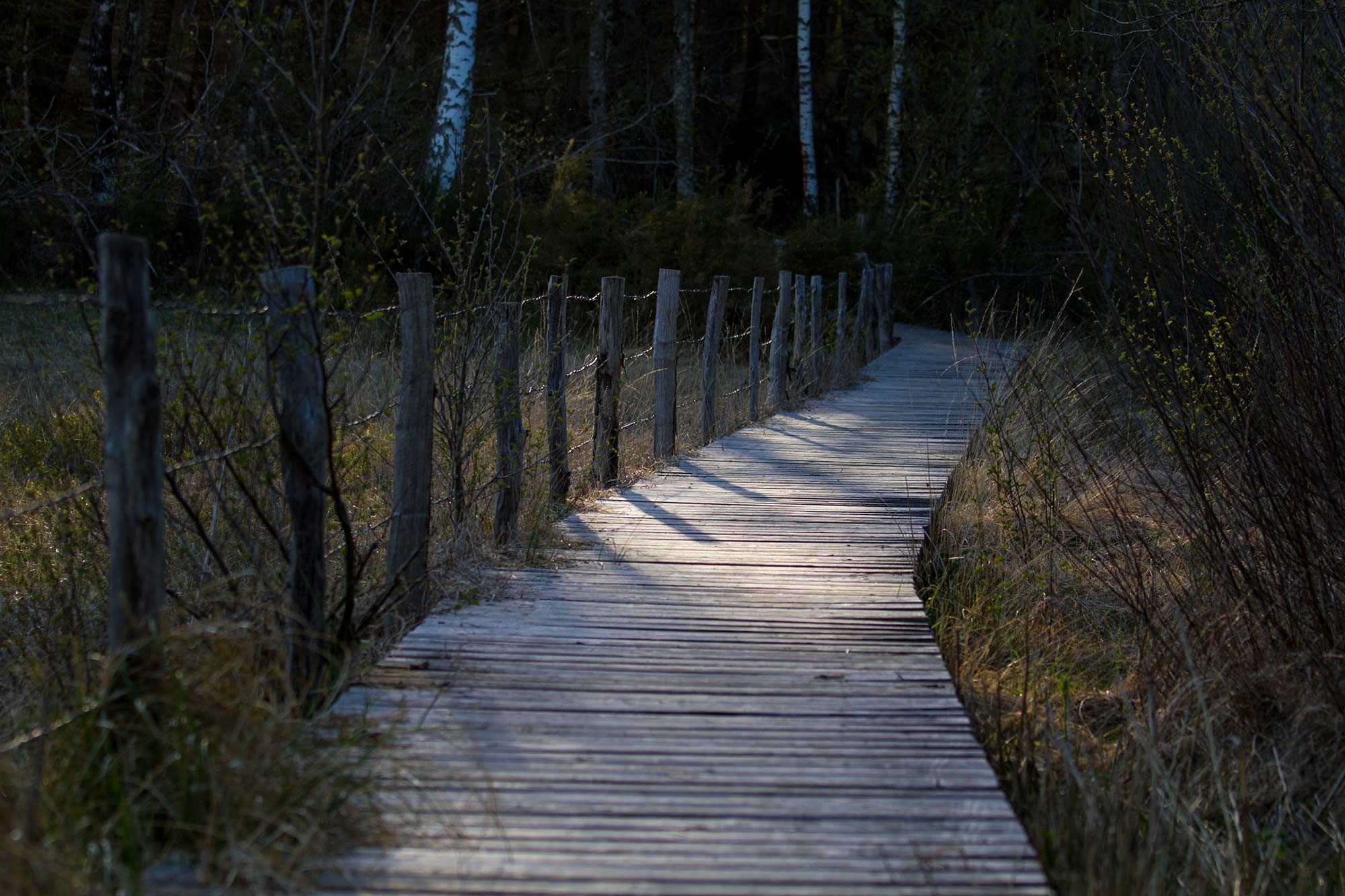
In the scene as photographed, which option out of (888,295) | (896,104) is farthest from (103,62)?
(896,104)

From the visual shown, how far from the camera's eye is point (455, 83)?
45.2 ft

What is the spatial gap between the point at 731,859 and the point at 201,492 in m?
3.93

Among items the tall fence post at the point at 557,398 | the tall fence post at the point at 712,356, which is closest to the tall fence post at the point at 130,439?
the tall fence post at the point at 557,398

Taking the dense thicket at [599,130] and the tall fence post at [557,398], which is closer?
the tall fence post at [557,398]

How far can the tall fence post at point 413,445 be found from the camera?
412 cm

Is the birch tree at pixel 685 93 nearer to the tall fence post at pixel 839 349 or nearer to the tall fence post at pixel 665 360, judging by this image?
the tall fence post at pixel 839 349

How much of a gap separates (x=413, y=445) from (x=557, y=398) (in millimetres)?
1926

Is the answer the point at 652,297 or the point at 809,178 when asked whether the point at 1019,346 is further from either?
the point at 809,178

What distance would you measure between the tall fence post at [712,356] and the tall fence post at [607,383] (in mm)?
1788

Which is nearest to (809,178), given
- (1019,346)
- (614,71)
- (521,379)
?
(614,71)

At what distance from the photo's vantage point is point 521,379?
21.1 feet

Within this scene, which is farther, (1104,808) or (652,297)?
(652,297)

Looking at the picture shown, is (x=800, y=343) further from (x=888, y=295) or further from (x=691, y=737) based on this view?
(x=691, y=737)

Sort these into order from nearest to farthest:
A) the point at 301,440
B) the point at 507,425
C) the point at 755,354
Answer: the point at 301,440 < the point at 507,425 < the point at 755,354
